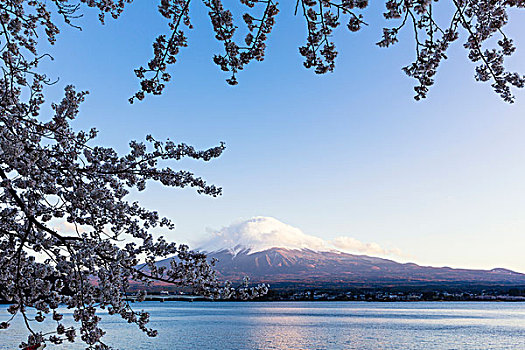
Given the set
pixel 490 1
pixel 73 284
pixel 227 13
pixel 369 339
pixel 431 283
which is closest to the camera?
pixel 490 1

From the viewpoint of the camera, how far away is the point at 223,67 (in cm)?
341

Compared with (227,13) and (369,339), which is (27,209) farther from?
(369,339)

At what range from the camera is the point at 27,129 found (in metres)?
4.25

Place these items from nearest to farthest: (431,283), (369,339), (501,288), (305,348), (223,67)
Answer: (223,67)
(305,348)
(369,339)
(501,288)
(431,283)

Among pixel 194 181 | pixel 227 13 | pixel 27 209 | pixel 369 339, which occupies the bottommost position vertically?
pixel 369 339

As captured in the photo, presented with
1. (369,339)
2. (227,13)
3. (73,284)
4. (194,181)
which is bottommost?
(369,339)

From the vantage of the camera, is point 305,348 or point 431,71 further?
point 305,348

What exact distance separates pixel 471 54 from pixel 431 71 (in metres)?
0.37

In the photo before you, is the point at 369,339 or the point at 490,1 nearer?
the point at 490,1

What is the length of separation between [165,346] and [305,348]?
12.2 metres

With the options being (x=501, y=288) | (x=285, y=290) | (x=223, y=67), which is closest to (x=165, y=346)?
(x=223, y=67)

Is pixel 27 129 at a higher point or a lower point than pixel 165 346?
higher

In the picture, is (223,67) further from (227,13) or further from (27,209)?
(27,209)

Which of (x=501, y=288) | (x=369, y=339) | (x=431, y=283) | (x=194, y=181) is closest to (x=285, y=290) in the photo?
(x=431, y=283)
